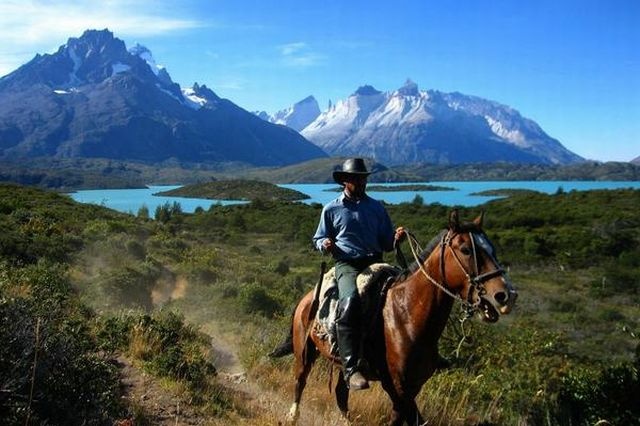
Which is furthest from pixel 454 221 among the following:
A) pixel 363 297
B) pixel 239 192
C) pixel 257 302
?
pixel 239 192

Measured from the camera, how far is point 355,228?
19.1 ft

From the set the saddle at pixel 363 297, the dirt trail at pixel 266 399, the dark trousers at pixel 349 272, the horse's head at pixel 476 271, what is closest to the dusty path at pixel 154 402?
the dirt trail at pixel 266 399

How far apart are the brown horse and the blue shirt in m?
0.53

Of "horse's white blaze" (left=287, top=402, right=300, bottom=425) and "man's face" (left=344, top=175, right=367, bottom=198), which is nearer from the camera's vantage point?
"horse's white blaze" (left=287, top=402, right=300, bottom=425)

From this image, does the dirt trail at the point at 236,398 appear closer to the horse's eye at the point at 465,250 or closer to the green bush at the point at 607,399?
the horse's eye at the point at 465,250

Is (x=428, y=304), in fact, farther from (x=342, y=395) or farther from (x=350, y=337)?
(x=342, y=395)

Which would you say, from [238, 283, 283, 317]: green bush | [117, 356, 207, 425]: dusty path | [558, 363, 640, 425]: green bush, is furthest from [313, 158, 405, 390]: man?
[238, 283, 283, 317]: green bush

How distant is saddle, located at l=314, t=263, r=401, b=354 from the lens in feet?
17.9

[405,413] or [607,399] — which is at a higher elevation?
[405,413]

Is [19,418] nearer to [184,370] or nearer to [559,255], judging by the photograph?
[184,370]

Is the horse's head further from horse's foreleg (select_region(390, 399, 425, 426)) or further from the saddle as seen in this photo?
horse's foreleg (select_region(390, 399, 425, 426))

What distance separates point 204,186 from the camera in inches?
6270

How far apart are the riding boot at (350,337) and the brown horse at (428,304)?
0.52 ft

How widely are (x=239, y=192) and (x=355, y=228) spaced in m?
136
